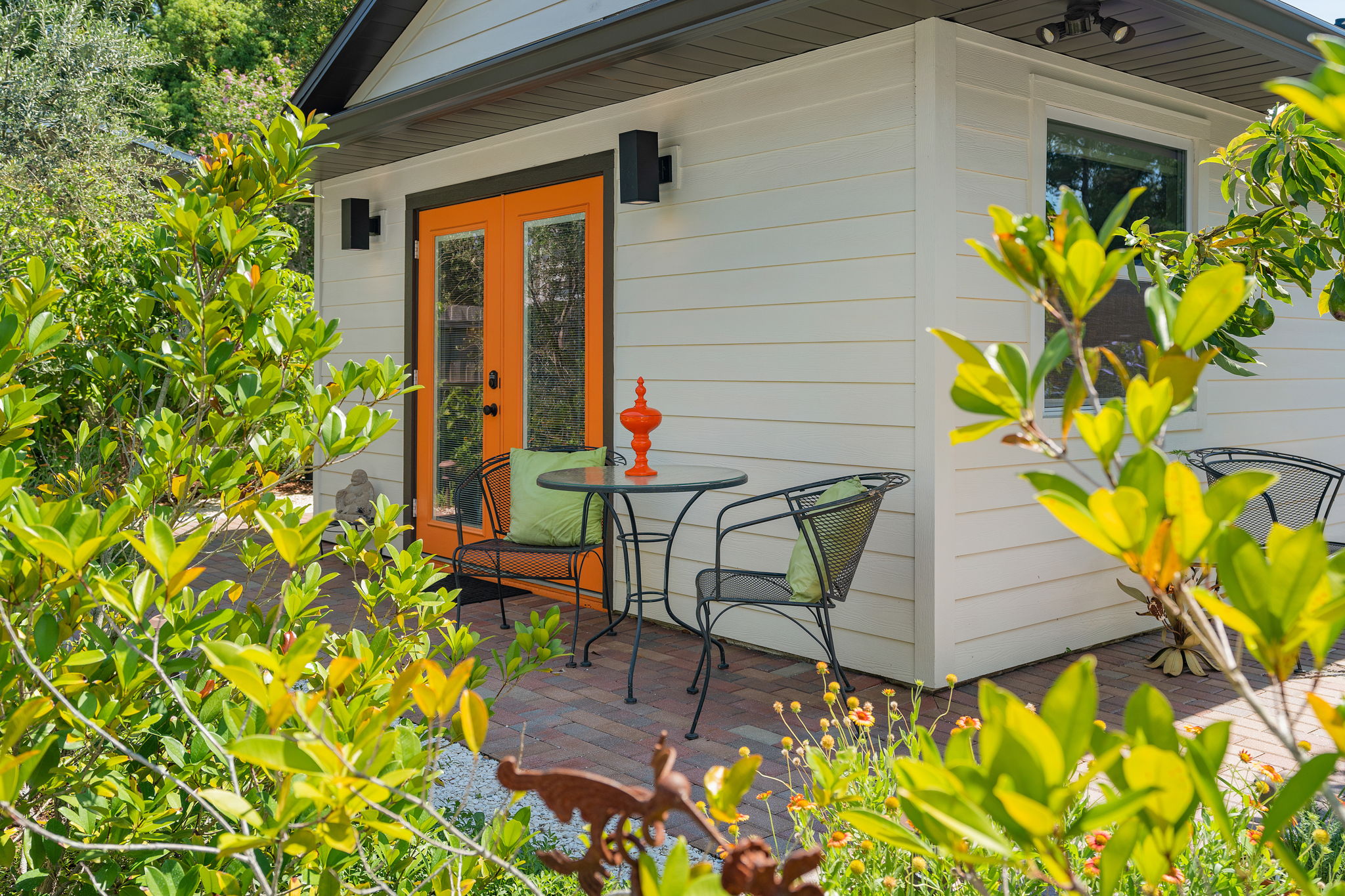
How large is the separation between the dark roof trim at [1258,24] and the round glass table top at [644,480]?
2.24 metres

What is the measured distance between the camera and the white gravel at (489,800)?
2.55 meters

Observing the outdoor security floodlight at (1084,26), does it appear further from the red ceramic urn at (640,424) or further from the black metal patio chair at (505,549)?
the black metal patio chair at (505,549)

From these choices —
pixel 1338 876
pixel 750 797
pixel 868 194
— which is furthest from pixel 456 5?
pixel 1338 876

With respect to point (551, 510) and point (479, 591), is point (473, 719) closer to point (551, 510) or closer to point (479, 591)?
point (551, 510)

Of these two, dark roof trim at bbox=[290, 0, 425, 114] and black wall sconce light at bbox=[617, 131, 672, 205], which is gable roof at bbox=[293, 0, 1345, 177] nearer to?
black wall sconce light at bbox=[617, 131, 672, 205]

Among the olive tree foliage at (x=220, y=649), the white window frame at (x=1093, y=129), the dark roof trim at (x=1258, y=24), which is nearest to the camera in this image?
the olive tree foliage at (x=220, y=649)

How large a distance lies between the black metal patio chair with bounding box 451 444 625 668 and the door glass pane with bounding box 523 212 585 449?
8.0 inches

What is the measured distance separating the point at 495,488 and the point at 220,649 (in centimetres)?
496

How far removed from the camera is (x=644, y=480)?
165 inches

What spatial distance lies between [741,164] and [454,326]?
2326 mm

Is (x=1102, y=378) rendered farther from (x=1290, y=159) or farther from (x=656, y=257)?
(x=1290, y=159)

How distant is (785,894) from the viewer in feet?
2.67

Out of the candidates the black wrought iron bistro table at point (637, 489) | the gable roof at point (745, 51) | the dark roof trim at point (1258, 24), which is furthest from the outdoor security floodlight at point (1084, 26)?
the black wrought iron bistro table at point (637, 489)

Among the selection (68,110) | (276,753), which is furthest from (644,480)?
(68,110)
